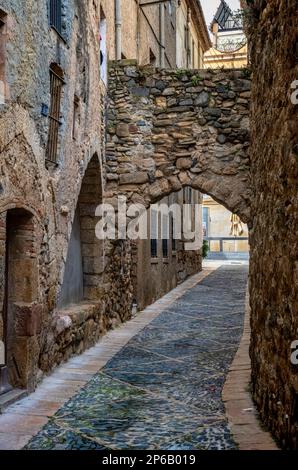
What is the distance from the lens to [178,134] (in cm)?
812

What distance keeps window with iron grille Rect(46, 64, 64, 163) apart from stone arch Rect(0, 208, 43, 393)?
2.74ft

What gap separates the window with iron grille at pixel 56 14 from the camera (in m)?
5.38

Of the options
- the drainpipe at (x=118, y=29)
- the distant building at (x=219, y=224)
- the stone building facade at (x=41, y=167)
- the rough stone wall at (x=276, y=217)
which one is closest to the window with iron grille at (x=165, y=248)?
the drainpipe at (x=118, y=29)

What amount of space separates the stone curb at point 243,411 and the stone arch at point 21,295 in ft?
5.72

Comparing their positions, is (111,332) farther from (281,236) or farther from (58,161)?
(281,236)

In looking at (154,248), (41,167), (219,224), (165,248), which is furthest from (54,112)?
(219,224)

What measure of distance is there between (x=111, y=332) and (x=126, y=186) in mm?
2163

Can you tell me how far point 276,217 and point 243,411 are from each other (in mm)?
1599

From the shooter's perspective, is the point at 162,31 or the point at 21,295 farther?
the point at 162,31

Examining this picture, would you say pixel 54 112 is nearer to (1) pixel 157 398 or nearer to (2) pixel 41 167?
(2) pixel 41 167

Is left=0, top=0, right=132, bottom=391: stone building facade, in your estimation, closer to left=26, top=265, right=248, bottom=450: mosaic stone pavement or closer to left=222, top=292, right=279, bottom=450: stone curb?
left=26, top=265, right=248, bottom=450: mosaic stone pavement

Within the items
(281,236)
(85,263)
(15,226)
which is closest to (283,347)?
(281,236)

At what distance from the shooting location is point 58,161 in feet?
18.6

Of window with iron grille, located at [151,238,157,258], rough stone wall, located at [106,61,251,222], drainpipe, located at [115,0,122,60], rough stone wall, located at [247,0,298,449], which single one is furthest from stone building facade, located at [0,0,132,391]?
window with iron grille, located at [151,238,157,258]
